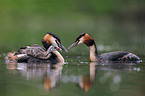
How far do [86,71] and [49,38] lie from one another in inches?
119

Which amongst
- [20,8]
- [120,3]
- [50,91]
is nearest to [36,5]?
[20,8]

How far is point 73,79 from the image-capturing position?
983 centimetres

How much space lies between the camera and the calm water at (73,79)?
8.50 metres

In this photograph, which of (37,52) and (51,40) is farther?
(51,40)

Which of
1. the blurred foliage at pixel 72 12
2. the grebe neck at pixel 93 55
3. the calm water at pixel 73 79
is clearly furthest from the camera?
the blurred foliage at pixel 72 12

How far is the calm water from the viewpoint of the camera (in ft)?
27.9

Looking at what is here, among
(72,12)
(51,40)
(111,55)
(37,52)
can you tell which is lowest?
(111,55)

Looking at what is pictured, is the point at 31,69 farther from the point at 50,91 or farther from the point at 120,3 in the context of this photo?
the point at 120,3

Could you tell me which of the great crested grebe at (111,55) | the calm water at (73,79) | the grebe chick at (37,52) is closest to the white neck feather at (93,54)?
the great crested grebe at (111,55)

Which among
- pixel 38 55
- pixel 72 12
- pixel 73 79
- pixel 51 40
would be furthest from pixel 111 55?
pixel 72 12

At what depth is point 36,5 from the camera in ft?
259

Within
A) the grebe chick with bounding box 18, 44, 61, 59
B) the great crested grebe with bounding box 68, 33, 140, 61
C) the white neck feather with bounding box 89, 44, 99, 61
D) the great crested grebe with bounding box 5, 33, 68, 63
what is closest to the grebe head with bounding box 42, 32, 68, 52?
the great crested grebe with bounding box 5, 33, 68, 63

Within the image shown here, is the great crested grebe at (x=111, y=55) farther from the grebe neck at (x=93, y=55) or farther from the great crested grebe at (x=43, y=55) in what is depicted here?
the great crested grebe at (x=43, y=55)

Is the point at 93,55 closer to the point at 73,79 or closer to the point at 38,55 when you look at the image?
the point at 38,55
